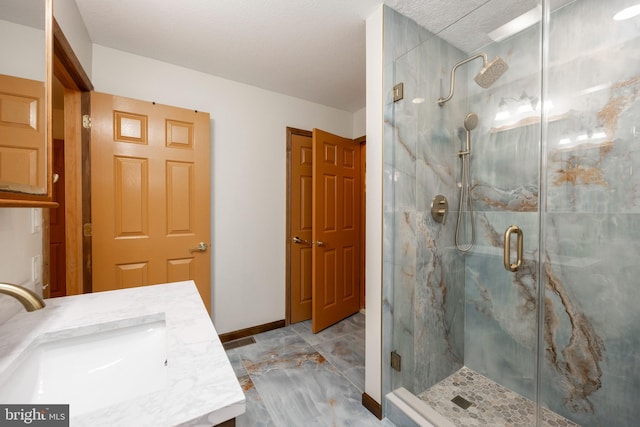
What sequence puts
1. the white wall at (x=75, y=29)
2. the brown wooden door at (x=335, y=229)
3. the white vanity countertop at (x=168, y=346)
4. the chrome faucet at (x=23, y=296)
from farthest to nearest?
the brown wooden door at (x=335, y=229), the white wall at (x=75, y=29), the chrome faucet at (x=23, y=296), the white vanity countertop at (x=168, y=346)

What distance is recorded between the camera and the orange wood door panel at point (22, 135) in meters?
0.72

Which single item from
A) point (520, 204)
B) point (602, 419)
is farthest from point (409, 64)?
point (602, 419)

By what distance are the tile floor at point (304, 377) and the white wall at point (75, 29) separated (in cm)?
232

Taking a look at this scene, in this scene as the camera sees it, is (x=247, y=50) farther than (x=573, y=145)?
Yes

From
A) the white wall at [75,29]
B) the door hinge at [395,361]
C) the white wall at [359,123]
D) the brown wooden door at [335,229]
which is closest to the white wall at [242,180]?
the white wall at [75,29]

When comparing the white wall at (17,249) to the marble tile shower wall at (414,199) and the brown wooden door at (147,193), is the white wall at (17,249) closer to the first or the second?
the brown wooden door at (147,193)

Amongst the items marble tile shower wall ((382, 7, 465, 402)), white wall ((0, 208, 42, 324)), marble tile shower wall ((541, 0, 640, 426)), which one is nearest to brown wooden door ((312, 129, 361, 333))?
marble tile shower wall ((382, 7, 465, 402))

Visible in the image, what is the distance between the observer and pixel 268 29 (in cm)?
167

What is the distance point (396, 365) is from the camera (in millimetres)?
1514

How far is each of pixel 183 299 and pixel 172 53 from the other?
6.20 ft

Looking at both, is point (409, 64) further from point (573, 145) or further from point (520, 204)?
point (520, 204)

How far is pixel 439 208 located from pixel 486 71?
0.89 meters

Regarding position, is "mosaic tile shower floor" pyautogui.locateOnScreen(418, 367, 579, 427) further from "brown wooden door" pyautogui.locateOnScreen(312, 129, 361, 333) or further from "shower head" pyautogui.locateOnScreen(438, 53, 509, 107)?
"shower head" pyautogui.locateOnScreen(438, 53, 509, 107)

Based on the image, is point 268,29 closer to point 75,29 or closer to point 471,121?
point 75,29
